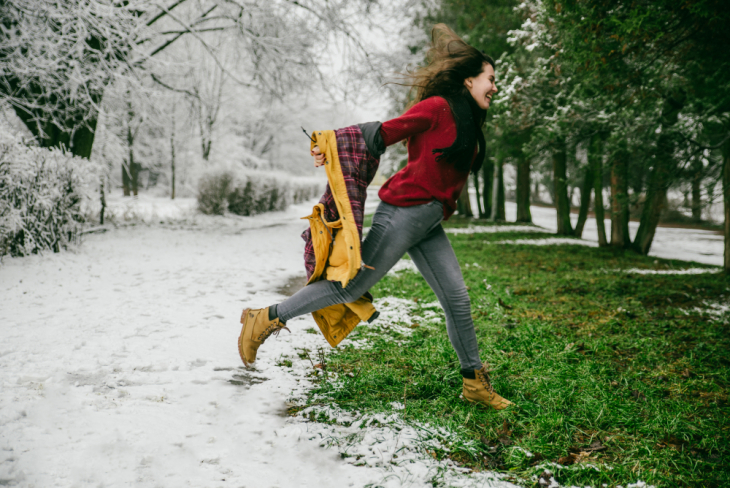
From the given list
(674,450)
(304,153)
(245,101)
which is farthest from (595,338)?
(304,153)

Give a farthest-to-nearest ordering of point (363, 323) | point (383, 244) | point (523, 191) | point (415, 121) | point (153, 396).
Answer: point (523, 191) < point (363, 323) < point (153, 396) < point (383, 244) < point (415, 121)

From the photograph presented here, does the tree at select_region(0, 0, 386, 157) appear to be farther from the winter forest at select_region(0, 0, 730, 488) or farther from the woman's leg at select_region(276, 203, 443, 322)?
the woman's leg at select_region(276, 203, 443, 322)

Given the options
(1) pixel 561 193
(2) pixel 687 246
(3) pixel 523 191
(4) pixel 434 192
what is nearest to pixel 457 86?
(4) pixel 434 192

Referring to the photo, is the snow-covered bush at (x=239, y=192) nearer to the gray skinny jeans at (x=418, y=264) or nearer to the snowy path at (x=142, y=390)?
the snowy path at (x=142, y=390)

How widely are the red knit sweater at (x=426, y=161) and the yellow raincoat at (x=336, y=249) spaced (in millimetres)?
259

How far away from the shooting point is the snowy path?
186 centimetres

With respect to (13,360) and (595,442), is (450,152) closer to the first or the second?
(595,442)

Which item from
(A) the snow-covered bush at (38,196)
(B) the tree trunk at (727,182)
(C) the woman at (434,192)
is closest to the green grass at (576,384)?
(C) the woman at (434,192)

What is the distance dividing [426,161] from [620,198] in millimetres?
6508

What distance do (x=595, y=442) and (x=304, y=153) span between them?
32008 mm

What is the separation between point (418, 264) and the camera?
8.34ft

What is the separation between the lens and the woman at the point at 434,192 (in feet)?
7.47

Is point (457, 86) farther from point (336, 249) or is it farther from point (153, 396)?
point (153, 396)

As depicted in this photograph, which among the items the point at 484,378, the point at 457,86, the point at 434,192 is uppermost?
the point at 457,86
